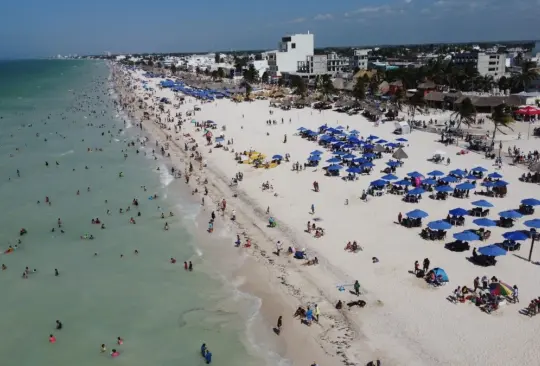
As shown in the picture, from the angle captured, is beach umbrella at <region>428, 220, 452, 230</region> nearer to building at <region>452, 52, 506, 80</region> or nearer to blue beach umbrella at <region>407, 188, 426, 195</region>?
blue beach umbrella at <region>407, 188, 426, 195</region>

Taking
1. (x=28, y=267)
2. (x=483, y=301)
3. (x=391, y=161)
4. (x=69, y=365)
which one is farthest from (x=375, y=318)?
(x=391, y=161)

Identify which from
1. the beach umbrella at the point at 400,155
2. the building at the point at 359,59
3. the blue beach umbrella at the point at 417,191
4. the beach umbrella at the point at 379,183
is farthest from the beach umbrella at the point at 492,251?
the building at the point at 359,59

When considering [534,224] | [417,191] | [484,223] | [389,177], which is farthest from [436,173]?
[534,224]

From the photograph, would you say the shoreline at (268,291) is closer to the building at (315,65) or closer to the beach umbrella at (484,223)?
the beach umbrella at (484,223)

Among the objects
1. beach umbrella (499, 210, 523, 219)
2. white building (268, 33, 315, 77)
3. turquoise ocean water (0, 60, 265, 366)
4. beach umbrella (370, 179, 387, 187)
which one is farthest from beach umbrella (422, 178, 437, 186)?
white building (268, 33, 315, 77)

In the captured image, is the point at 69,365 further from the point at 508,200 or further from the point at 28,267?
the point at 508,200

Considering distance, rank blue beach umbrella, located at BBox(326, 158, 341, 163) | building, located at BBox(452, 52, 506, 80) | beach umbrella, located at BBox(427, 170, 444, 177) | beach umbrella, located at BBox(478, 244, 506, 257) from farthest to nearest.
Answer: building, located at BBox(452, 52, 506, 80) < blue beach umbrella, located at BBox(326, 158, 341, 163) < beach umbrella, located at BBox(427, 170, 444, 177) < beach umbrella, located at BBox(478, 244, 506, 257)
